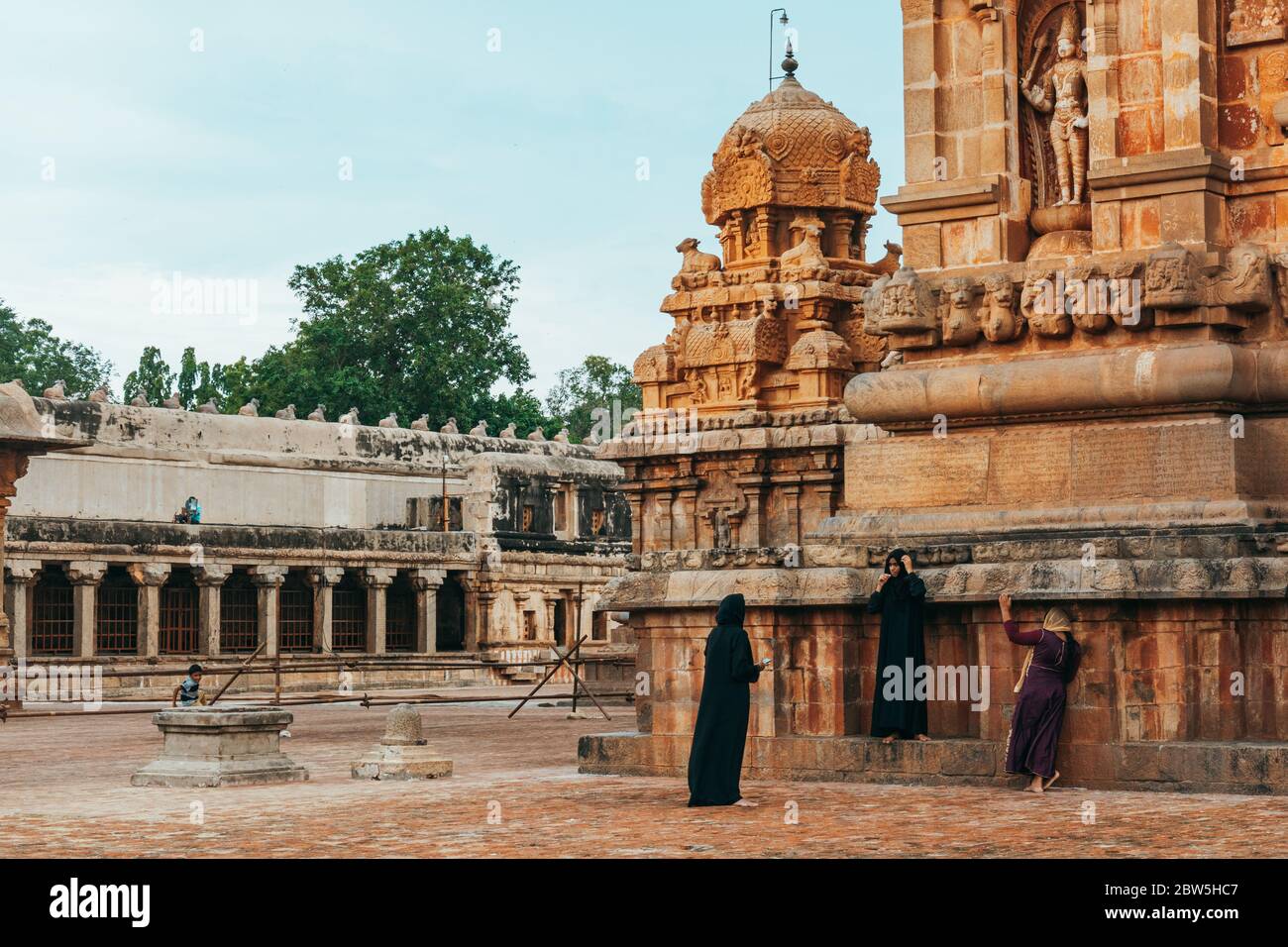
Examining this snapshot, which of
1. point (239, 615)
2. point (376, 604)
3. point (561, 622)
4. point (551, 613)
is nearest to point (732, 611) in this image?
point (239, 615)

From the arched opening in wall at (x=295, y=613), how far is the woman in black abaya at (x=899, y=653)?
34.9 meters

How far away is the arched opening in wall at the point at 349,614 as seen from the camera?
48812 millimetres

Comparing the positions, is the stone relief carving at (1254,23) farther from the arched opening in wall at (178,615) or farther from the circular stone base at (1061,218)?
the arched opening in wall at (178,615)

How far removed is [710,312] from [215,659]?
12.7 meters

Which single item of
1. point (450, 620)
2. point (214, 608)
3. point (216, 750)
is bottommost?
point (216, 750)

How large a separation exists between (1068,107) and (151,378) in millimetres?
65207

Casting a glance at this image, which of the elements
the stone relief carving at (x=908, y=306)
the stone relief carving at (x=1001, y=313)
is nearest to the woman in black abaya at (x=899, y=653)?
the stone relief carving at (x=1001, y=313)

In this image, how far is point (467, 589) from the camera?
51031 millimetres

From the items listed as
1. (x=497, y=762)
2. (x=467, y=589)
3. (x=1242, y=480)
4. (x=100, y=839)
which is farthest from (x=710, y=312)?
(x=100, y=839)

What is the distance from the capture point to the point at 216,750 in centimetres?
1500

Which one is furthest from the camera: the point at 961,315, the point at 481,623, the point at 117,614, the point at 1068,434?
the point at 481,623

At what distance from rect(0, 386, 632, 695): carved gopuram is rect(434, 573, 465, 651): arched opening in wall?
0.18 feet

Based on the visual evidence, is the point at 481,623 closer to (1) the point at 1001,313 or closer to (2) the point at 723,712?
(1) the point at 1001,313

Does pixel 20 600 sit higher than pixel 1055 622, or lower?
higher
